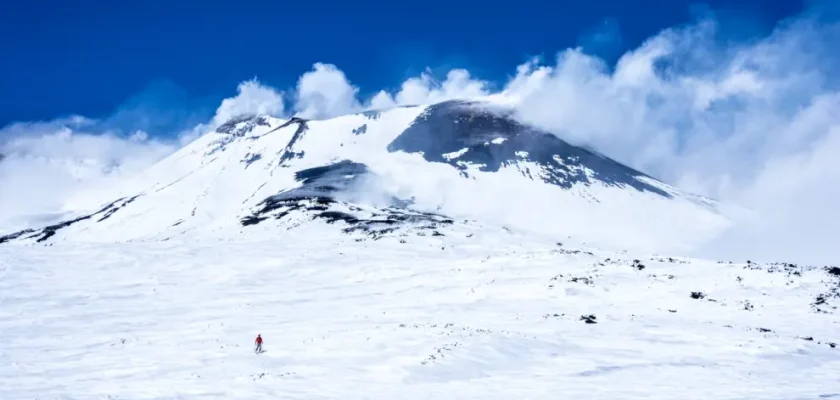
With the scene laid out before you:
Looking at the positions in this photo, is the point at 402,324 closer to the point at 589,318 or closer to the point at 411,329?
the point at 411,329

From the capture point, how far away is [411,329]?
3178cm

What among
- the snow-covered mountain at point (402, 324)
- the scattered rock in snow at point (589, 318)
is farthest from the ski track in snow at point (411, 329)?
the scattered rock in snow at point (589, 318)

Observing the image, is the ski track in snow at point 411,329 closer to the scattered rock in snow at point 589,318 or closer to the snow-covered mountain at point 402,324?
the snow-covered mountain at point 402,324

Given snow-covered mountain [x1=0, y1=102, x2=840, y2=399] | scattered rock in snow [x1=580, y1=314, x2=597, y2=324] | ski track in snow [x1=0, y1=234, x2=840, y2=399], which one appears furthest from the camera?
scattered rock in snow [x1=580, y1=314, x2=597, y2=324]

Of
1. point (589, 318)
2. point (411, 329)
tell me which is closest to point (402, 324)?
point (411, 329)

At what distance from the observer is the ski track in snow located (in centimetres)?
2309

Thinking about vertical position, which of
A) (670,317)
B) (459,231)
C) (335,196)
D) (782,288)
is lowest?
(670,317)

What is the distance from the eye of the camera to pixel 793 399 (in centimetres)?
2025

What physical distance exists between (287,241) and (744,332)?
63.0 meters

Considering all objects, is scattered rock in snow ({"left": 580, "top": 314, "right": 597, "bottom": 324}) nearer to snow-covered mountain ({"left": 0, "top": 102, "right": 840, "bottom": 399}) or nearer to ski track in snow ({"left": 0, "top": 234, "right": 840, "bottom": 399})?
snow-covered mountain ({"left": 0, "top": 102, "right": 840, "bottom": 399})

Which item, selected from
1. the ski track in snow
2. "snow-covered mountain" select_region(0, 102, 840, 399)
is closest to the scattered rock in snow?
"snow-covered mountain" select_region(0, 102, 840, 399)

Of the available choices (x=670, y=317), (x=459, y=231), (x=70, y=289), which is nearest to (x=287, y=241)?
(x=459, y=231)

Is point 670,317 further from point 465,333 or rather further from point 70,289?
point 70,289

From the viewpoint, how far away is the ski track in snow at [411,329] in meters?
23.1
